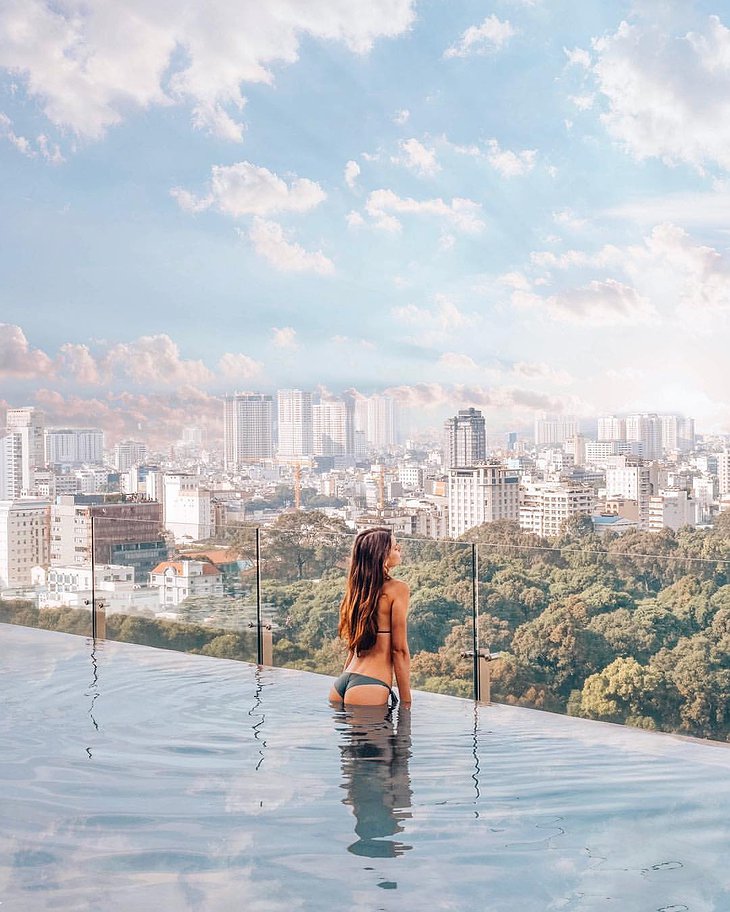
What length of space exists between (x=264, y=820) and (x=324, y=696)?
1.99m

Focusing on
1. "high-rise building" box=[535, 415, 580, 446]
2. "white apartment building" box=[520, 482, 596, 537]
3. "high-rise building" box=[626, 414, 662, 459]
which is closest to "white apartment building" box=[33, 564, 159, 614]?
"white apartment building" box=[520, 482, 596, 537]

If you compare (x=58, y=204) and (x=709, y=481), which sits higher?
(x=58, y=204)

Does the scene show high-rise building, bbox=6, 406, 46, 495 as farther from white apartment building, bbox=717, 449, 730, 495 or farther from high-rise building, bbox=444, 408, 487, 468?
white apartment building, bbox=717, 449, 730, 495

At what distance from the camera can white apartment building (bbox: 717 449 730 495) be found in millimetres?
34500

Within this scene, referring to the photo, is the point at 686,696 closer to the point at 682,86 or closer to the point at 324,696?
the point at 324,696

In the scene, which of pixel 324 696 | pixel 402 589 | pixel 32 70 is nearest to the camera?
pixel 402 589

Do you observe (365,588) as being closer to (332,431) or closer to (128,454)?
(128,454)

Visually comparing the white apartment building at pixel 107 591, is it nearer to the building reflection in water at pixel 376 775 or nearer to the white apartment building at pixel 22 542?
the white apartment building at pixel 22 542

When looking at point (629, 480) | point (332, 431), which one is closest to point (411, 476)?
point (332, 431)

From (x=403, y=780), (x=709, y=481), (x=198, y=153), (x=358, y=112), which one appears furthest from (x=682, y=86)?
(x=403, y=780)

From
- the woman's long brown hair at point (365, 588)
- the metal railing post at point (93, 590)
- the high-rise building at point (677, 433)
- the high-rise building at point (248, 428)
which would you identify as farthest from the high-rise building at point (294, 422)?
the woman's long brown hair at point (365, 588)

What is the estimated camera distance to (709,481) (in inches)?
1390

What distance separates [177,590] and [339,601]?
1.51 meters

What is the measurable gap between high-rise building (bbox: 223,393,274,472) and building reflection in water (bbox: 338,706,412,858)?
35710mm
